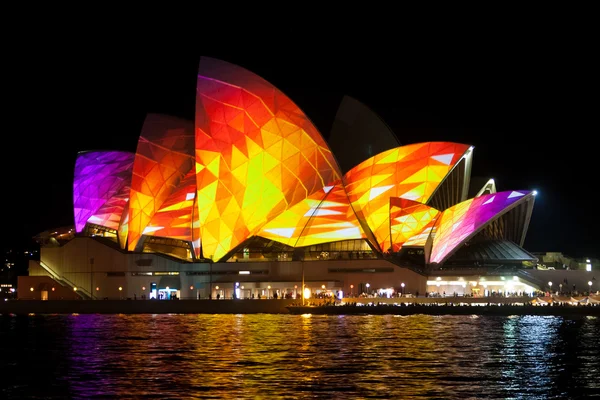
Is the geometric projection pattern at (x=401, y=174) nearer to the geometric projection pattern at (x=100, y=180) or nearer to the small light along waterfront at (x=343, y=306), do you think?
the small light along waterfront at (x=343, y=306)

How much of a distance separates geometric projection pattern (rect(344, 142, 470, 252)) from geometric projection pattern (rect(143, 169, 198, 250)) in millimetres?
13338

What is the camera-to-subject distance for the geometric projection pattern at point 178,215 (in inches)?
3337

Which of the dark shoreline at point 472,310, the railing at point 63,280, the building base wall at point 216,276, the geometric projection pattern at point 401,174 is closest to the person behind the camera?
the dark shoreline at point 472,310

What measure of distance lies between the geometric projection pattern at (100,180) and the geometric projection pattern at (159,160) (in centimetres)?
523

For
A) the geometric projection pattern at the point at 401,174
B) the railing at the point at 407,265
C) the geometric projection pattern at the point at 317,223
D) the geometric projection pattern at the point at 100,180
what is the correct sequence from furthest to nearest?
the geometric projection pattern at the point at 100,180, the railing at the point at 407,265, the geometric projection pattern at the point at 317,223, the geometric projection pattern at the point at 401,174

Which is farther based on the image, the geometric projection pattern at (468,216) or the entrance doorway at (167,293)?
the entrance doorway at (167,293)

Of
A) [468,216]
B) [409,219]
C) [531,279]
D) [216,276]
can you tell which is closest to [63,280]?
[216,276]

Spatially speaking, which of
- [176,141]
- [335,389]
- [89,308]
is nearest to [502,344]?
[335,389]

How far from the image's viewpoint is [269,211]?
81562 millimetres

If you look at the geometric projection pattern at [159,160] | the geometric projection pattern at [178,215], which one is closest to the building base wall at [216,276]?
the geometric projection pattern at [178,215]

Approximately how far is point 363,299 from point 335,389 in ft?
163

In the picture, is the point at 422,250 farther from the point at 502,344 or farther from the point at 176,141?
the point at 502,344

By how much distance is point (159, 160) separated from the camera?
84688 millimetres

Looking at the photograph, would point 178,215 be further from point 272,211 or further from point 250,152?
point 250,152
